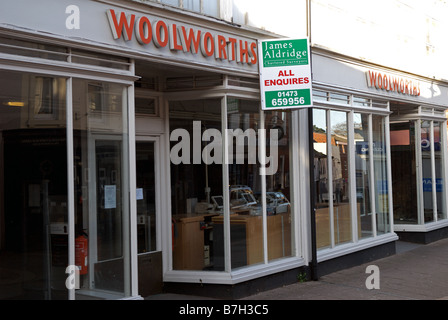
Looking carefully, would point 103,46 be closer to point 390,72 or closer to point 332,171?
point 332,171

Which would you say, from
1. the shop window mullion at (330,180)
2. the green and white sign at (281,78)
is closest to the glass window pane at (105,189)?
the green and white sign at (281,78)

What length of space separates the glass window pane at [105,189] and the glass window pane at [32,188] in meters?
0.30

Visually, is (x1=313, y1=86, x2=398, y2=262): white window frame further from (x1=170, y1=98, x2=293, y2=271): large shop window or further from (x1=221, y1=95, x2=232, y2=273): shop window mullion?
(x1=221, y1=95, x2=232, y2=273): shop window mullion

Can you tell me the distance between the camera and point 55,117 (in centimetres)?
648

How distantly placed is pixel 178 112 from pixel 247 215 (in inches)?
78.6

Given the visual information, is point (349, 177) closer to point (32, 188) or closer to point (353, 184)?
point (353, 184)

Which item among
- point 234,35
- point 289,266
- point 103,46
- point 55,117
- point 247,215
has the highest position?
point 234,35

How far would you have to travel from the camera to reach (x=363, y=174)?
11469mm

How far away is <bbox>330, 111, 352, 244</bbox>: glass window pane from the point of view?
413 inches

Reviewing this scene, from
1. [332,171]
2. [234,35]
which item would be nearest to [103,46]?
[234,35]

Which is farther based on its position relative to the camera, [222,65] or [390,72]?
[390,72]

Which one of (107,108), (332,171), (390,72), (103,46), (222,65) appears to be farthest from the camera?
(390,72)

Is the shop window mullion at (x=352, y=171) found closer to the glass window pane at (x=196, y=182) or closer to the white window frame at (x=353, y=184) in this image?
the white window frame at (x=353, y=184)

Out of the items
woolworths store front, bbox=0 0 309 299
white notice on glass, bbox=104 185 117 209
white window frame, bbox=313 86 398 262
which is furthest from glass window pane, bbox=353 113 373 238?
white notice on glass, bbox=104 185 117 209
